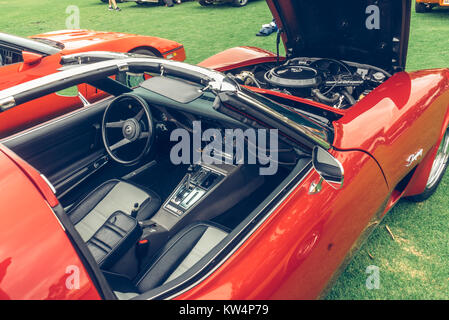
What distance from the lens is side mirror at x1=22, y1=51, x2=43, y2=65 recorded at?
3.43 meters

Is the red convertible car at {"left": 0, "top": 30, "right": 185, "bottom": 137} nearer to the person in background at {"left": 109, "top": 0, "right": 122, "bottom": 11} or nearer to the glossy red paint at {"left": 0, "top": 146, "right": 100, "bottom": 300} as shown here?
the glossy red paint at {"left": 0, "top": 146, "right": 100, "bottom": 300}

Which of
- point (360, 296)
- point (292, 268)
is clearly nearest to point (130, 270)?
point (292, 268)

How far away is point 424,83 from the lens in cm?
236

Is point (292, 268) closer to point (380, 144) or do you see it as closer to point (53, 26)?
point (380, 144)

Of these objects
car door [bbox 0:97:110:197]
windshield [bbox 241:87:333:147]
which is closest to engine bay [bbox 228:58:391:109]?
windshield [bbox 241:87:333:147]

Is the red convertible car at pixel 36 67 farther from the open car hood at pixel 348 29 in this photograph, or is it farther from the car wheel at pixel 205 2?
the car wheel at pixel 205 2

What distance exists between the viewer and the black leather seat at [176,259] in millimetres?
1833

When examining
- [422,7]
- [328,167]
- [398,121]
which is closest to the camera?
[328,167]

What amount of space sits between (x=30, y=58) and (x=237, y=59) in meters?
2.01

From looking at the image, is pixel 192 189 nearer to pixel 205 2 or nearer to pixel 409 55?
pixel 409 55

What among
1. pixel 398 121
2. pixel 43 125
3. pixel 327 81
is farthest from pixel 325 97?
pixel 43 125

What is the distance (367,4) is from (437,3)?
5950mm

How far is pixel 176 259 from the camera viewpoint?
1.94 m

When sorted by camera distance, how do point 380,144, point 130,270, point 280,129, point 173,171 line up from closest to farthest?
point 280,129 → point 380,144 → point 130,270 → point 173,171
